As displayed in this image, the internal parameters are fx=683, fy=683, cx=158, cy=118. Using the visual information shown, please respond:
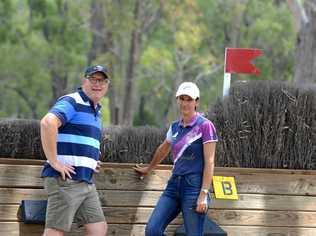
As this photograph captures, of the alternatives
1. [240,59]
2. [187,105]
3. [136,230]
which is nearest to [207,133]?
[187,105]

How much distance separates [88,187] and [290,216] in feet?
7.63

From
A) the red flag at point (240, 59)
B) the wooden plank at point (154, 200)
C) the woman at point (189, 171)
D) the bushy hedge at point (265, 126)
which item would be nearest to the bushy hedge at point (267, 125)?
the bushy hedge at point (265, 126)

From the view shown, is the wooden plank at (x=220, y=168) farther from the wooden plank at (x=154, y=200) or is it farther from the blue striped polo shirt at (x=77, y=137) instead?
the blue striped polo shirt at (x=77, y=137)

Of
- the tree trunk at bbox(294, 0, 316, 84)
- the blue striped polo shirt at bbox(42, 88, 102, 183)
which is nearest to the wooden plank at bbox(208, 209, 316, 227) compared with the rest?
the blue striped polo shirt at bbox(42, 88, 102, 183)

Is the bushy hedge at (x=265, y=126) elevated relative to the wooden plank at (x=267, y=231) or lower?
elevated

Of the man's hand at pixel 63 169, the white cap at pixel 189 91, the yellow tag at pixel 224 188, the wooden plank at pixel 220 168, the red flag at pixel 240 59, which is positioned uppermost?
the red flag at pixel 240 59

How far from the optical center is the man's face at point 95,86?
194 inches

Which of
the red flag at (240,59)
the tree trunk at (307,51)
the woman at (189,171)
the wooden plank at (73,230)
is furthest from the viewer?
the tree trunk at (307,51)

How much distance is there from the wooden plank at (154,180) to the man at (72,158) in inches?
37.2

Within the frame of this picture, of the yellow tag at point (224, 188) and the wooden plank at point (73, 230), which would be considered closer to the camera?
the wooden plank at point (73, 230)

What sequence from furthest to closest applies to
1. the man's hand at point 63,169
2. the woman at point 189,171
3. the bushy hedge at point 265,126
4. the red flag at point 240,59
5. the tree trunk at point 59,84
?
the tree trunk at point 59,84, the red flag at point 240,59, the bushy hedge at point 265,126, the woman at point 189,171, the man's hand at point 63,169

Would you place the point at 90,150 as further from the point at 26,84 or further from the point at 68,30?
the point at 26,84

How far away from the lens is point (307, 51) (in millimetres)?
12445

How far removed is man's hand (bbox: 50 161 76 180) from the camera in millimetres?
4637
